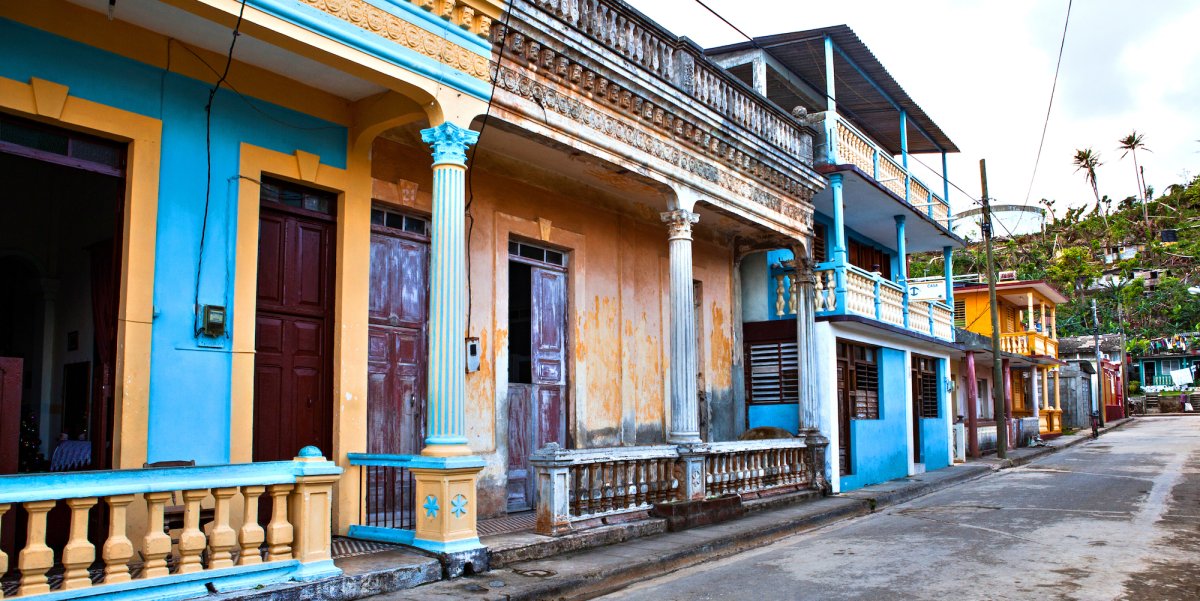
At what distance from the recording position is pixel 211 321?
23.8 feet

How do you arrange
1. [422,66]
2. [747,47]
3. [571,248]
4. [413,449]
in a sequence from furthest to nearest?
[747,47], [571,248], [413,449], [422,66]

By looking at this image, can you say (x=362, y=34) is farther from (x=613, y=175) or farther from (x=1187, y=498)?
(x=1187, y=498)

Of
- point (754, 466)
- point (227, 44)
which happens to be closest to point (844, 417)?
point (754, 466)

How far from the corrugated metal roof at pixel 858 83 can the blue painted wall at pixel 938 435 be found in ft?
17.9

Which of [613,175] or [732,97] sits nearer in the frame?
[613,175]

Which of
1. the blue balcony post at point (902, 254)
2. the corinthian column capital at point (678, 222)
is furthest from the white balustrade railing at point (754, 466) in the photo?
the blue balcony post at point (902, 254)

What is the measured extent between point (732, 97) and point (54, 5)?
8.28 metres

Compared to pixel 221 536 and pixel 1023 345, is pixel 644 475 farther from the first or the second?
pixel 1023 345

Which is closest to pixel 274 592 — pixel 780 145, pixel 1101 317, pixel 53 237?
pixel 53 237

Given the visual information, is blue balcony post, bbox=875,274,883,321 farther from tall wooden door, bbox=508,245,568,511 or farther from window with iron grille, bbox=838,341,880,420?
tall wooden door, bbox=508,245,568,511

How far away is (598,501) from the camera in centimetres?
Result: 943

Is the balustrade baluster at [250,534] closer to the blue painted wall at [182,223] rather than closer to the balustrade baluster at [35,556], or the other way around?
A: the balustrade baluster at [35,556]

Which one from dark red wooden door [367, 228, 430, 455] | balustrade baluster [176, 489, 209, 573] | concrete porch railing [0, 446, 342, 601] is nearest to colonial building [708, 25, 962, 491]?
dark red wooden door [367, 228, 430, 455]

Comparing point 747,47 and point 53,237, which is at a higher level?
point 747,47
